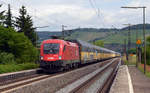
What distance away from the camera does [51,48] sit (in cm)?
2795

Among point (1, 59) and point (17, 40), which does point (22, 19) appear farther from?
point (1, 59)

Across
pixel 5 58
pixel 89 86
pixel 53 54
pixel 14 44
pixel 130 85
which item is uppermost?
pixel 14 44

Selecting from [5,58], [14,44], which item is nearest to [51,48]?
[5,58]

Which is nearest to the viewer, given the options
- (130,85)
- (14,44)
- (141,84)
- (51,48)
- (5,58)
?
(130,85)

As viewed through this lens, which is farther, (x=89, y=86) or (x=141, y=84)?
(x=141, y=84)

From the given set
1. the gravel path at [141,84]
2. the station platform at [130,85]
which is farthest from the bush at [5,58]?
the gravel path at [141,84]

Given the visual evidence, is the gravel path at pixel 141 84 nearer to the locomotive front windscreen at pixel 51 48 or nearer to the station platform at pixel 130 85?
the station platform at pixel 130 85

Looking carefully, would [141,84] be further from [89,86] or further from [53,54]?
[53,54]

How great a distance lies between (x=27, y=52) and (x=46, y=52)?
34.9 ft

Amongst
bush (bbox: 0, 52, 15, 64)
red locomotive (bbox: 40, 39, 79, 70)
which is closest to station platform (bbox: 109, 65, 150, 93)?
red locomotive (bbox: 40, 39, 79, 70)

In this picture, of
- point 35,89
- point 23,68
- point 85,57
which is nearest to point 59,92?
point 35,89

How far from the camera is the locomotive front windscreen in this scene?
27.7m

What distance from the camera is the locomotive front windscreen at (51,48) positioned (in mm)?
27737

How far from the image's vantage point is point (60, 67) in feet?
92.4
